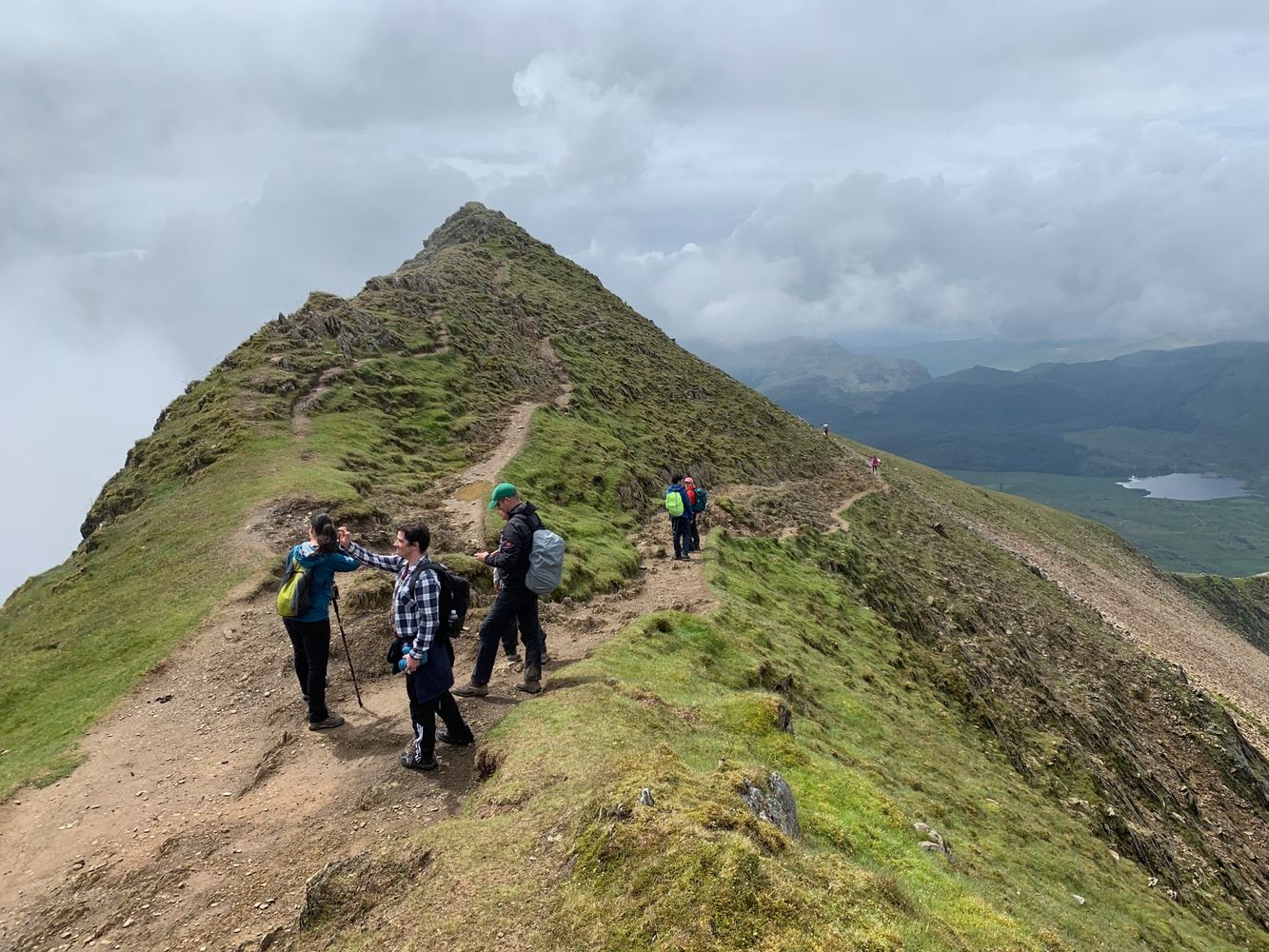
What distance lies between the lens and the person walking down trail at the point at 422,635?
36.8 ft

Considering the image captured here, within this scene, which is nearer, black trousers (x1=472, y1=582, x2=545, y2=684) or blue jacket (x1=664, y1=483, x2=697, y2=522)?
black trousers (x1=472, y1=582, x2=545, y2=684)

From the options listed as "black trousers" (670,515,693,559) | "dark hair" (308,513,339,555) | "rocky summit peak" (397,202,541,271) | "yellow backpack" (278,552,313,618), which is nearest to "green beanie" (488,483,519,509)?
"dark hair" (308,513,339,555)

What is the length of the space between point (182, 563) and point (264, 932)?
18577 millimetres

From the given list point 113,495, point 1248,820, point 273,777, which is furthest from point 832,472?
point 273,777

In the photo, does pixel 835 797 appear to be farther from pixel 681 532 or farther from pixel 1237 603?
pixel 1237 603

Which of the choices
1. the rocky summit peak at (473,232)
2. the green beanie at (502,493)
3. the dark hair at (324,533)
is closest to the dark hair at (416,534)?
the green beanie at (502,493)

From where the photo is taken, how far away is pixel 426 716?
459 inches

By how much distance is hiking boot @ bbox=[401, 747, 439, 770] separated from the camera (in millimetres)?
11781

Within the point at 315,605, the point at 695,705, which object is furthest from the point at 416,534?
the point at 695,705

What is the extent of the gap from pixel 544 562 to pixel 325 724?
596cm

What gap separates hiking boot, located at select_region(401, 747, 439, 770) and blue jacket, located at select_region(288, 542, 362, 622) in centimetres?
357

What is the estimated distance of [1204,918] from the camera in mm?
23078

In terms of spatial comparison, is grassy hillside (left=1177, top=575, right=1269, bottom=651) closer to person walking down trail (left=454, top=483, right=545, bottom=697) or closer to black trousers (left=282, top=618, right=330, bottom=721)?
person walking down trail (left=454, top=483, right=545, bottom=697)

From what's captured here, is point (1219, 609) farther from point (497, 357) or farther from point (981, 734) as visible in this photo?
point (497, 357)
